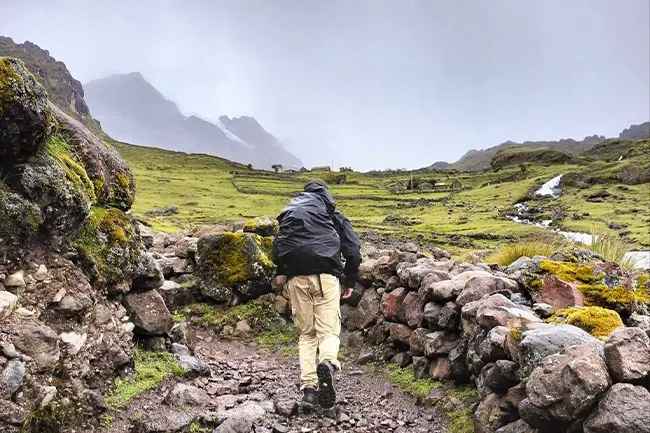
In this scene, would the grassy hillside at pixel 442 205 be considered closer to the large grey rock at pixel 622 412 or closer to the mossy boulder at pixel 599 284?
the mossy boulder at pixel 599 284

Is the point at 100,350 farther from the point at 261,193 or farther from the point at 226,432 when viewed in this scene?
the point at 261,193

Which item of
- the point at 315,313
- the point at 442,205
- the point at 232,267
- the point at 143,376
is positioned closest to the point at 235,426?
the point at 143,376

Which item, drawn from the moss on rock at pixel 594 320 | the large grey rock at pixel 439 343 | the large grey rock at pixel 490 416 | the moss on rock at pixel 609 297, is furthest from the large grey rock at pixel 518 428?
the moss on rock at pixel 609 297

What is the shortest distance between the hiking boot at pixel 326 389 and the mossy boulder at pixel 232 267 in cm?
495

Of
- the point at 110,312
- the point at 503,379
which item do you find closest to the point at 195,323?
the point at 110,312

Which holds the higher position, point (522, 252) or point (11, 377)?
point (522, 252)

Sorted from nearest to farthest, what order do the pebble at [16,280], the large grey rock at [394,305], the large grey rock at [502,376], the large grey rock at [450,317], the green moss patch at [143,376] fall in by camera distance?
the large grey rock at [502,376], the pebble at [16,280], the green moss patch at [143,376], the large grey rock at [450,317], the large grey rock at [394,305]

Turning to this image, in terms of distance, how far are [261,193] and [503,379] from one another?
229 feet

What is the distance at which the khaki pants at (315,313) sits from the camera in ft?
23.0

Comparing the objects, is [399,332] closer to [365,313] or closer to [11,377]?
[365,313]

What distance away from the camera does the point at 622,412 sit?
3.57 m

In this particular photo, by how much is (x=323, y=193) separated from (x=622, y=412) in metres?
5.07

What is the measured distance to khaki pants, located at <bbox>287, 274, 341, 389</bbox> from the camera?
7.00 metres

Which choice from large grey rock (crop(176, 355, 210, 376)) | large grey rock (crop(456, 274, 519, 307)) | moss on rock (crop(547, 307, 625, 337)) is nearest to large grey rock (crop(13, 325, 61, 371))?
large grey rock (crop(176, 355, 210, 376))
